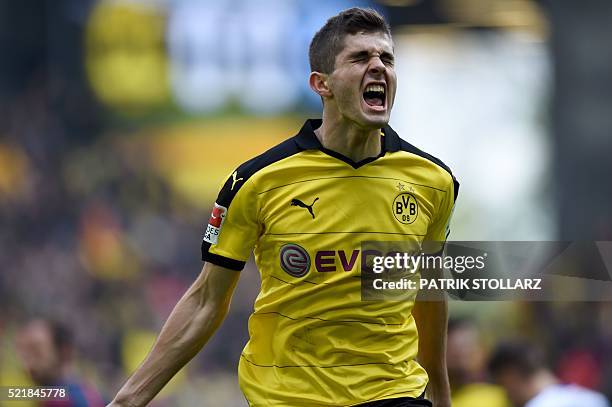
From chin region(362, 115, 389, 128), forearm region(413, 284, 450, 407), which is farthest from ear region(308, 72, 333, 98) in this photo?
forearm region(413, 284, 450, 407)

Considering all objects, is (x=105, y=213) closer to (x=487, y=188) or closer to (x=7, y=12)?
(x=7, y=12)

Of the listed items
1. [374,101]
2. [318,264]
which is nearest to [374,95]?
[374,101]

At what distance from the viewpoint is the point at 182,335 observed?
5672mm

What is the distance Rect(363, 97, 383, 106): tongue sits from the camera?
562 centimetres

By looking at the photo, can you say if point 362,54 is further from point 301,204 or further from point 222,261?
point 222,261

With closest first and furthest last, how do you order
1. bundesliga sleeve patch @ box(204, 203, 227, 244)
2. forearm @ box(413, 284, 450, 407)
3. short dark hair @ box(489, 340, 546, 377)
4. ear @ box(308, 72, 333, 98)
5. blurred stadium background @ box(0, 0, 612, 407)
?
bundesliga sleeve patch @ box(204, 203, 227, 244)
ear @ box(308, 72, 333, 98)
forearm @ box(413, 284, 450, 407)
short dark hair @ box(489, 340, 546, 377)
blurred stadium background @ box(0, 0, 612, 407)

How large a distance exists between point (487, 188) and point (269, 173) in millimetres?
15597

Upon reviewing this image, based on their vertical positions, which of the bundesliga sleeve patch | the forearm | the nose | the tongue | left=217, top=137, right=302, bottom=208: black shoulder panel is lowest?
the forearm

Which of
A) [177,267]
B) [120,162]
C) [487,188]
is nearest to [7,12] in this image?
[120,162]

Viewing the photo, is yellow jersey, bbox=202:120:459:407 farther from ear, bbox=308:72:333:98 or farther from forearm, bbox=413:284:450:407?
forearm, bbox=413:284:450:407

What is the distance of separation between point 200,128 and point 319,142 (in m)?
17.5

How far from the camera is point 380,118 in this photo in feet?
18.3

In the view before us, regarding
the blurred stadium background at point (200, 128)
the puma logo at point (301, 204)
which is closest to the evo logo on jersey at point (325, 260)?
the puma logo at point (301, 204)

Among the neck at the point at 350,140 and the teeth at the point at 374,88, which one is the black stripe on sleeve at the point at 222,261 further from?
the teeth at the point at 374,88
